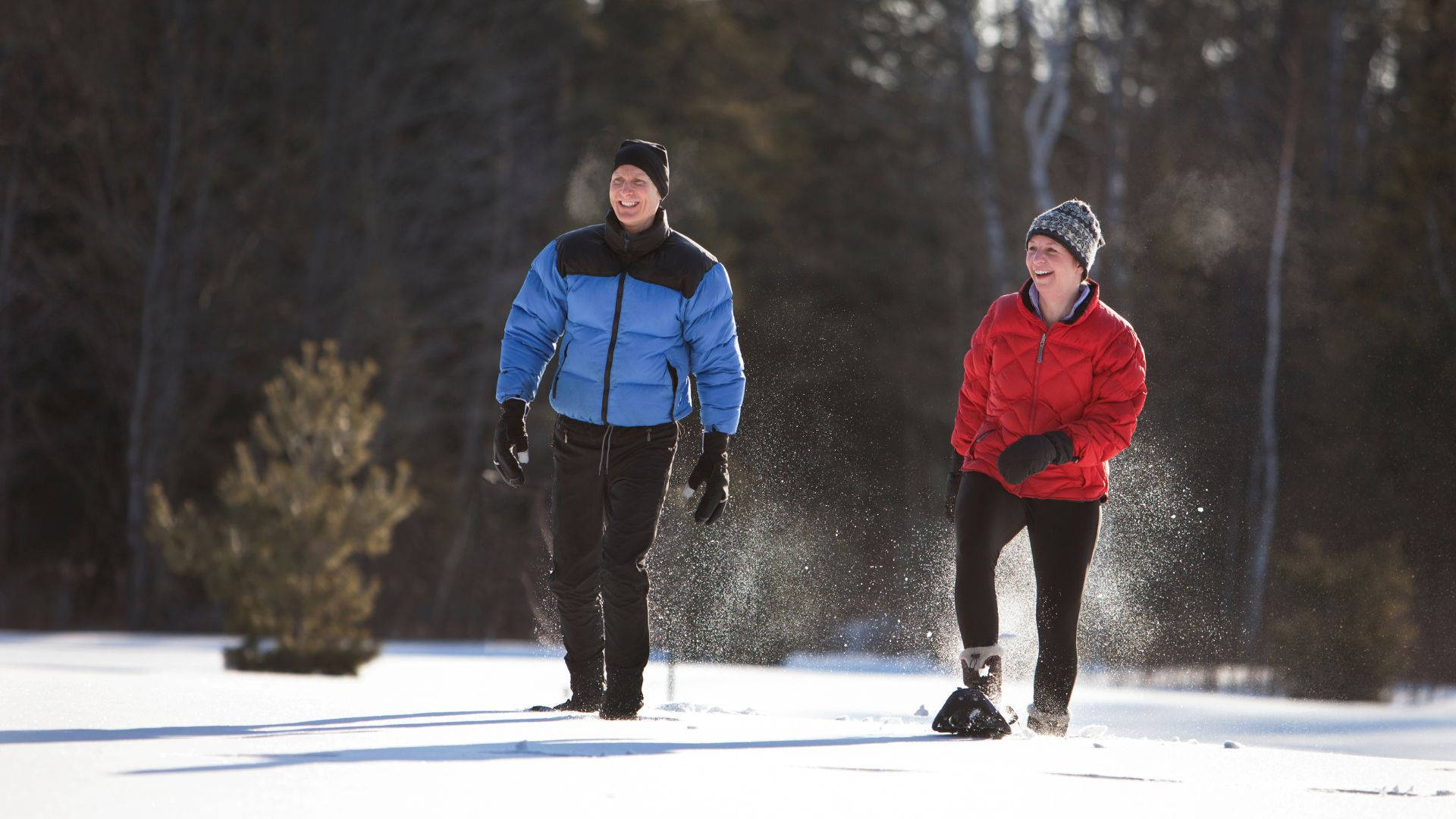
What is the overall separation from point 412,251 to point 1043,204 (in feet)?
27.0

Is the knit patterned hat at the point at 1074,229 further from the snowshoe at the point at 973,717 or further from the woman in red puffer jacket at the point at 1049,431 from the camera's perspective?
the snowshoe at the point at 973,717

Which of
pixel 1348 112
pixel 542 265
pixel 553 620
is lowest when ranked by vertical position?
pixel 553 620

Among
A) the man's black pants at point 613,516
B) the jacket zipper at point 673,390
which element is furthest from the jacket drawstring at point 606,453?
the jacket zipper at point 673,390

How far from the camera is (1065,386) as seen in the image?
489 cm

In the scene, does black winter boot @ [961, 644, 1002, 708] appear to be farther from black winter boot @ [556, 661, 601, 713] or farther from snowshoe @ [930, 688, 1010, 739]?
black winter boot @ [556, 661, 601, 713]

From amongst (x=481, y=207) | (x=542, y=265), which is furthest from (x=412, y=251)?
(x=542, y=265)

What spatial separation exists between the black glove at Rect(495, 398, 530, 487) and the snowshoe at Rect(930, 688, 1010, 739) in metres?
1.46

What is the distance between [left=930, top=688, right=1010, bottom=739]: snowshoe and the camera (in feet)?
15.3

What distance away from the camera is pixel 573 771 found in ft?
12.1

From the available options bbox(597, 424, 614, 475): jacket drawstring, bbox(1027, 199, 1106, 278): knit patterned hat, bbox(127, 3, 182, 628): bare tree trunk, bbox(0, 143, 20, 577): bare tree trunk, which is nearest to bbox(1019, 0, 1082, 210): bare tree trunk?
bbox(127, 3, 182, 628): bare tree trunk

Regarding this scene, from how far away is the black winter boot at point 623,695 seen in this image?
16.2ft

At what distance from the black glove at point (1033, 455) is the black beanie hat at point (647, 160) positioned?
131cm

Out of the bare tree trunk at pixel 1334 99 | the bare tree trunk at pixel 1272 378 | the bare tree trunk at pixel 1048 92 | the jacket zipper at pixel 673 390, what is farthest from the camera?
the bare tree trunk at pixel 1334 99

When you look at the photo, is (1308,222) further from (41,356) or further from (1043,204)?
(41,356)
